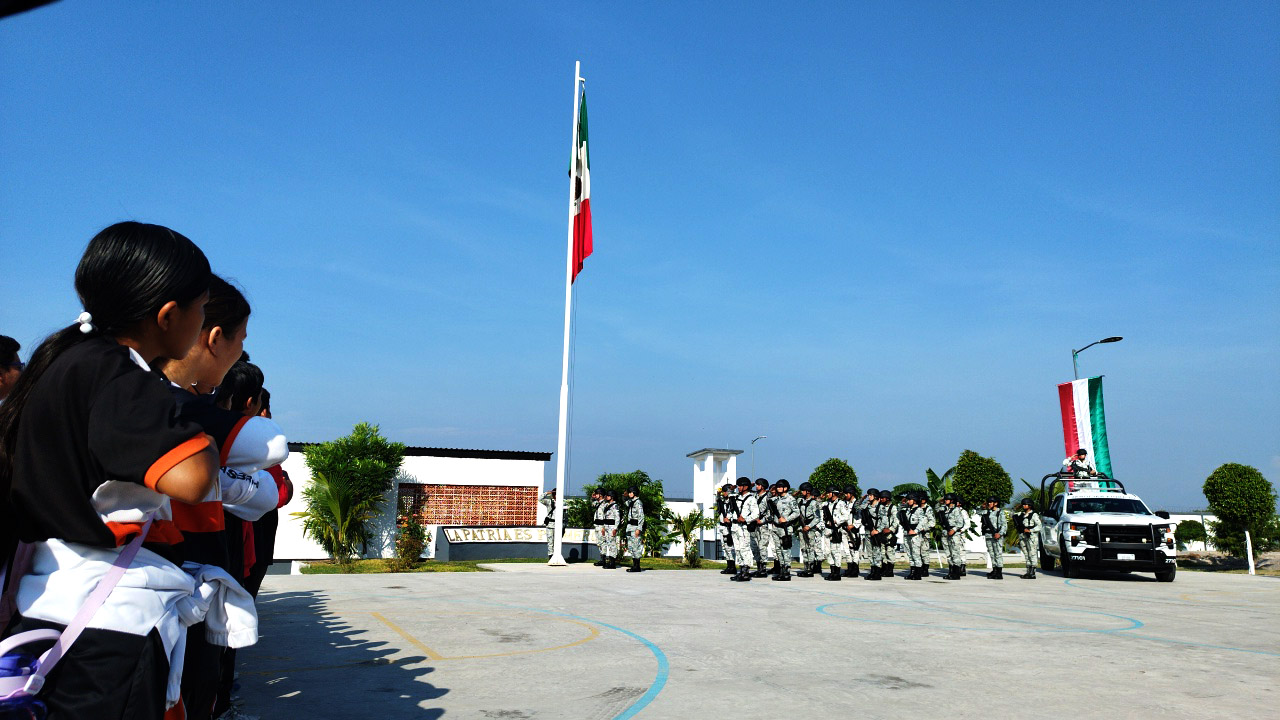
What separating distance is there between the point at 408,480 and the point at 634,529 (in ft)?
26.9

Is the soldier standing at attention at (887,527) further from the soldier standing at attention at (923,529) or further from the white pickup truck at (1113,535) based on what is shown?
the white pickup truck at (1113,535)

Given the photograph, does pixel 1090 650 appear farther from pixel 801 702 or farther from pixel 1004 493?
pixel 1004 493

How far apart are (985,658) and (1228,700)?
197 cm

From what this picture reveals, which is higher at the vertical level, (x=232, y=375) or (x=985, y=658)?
(x=232, y=375)

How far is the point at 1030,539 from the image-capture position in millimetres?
19359

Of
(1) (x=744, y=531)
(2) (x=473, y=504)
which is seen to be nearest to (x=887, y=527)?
(1) (x=744, y=531)

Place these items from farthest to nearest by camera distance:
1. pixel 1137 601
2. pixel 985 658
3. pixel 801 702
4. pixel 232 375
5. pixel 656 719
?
pixel 1137 601 → pixel 985 658 → pixel 801 702 → pixel 656 719 → pixel 232 375

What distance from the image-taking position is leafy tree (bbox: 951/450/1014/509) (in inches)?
1480

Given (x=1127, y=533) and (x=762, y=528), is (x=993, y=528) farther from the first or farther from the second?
(x=762, y=528)

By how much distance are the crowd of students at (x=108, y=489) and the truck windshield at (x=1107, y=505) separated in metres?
19.8

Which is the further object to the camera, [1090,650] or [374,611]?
[374,611]

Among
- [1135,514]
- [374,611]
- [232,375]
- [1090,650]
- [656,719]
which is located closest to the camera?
[232,375]

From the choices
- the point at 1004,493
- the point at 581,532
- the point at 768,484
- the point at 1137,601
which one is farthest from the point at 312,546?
the point at 1004,493

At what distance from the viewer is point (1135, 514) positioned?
1797 centimetres
